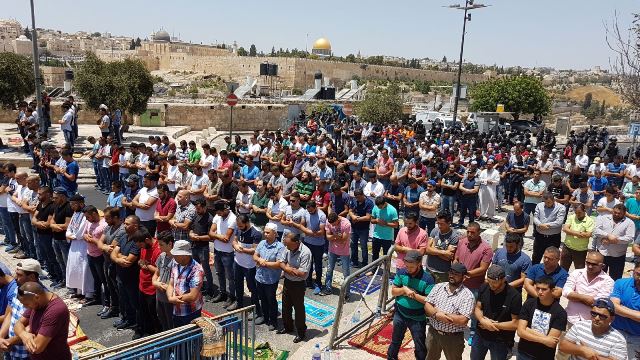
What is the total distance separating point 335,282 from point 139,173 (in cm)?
658

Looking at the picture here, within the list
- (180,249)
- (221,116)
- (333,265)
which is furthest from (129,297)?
(221,116)

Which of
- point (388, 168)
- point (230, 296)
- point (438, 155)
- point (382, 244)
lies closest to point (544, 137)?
point (438, 155)

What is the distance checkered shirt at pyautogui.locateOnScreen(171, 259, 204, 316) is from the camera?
17.6 ft

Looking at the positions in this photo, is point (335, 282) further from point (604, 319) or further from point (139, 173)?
point (139, 173)

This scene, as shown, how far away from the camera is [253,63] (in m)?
74.3

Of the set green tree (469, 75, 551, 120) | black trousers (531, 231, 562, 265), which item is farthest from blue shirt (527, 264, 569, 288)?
green tree (469, 75, 551, 120)

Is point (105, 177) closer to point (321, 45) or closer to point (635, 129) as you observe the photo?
point (635, 129)

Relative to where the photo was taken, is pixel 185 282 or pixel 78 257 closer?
pixel 185 282

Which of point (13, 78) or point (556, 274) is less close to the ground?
point (13, 78)

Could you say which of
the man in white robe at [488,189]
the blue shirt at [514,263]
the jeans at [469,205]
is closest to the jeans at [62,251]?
the blue shirt at [514,263]

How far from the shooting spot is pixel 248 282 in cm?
673

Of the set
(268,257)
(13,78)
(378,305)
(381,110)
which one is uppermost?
(13,78)

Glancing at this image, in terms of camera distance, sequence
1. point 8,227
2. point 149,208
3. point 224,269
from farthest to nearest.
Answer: point 8,227, point 149,208, point 224,269

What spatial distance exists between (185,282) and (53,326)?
1494 mm
